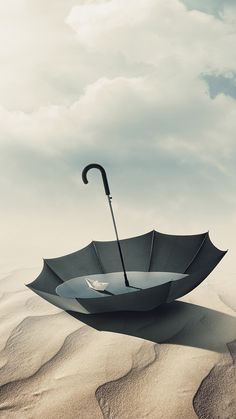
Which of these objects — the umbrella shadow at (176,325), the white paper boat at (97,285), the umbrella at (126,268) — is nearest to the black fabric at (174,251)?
the umbrella at (126,268)

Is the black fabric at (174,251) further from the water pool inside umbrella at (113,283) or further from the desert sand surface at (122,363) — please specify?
the desert sand surface at (122,363)

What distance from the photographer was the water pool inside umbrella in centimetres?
424

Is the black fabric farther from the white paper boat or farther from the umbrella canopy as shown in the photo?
the white paper boat

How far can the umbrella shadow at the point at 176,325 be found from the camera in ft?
11.0

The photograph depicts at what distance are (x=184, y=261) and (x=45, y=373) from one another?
2.06 metres

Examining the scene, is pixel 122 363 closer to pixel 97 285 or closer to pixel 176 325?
pixel 176 325

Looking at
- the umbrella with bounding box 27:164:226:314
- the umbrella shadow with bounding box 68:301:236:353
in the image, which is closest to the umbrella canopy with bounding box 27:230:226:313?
the umbrella with bounding box 27:164:226:314

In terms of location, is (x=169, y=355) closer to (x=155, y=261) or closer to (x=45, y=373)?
(x=45, y=373)

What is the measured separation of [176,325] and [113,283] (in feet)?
3.46

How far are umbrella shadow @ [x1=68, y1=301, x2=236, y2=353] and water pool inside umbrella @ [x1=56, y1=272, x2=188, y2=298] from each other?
26 cm

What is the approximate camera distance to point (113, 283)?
4.47 meters

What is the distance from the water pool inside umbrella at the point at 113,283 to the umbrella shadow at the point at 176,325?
10.1 inches

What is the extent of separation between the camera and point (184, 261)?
430 centimetres

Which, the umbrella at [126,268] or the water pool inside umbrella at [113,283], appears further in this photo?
the water pool inside umbrella at [113,283]
